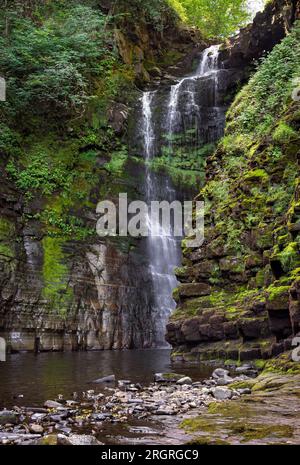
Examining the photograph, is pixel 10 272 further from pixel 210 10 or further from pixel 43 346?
pixel 210 10

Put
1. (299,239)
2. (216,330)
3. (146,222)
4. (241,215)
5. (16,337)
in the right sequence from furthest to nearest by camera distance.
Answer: (146,222)
(16,337)
(241,215)
(216,330)
(299,239)

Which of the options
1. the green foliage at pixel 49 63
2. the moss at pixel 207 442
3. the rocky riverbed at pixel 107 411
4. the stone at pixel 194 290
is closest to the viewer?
the moss at pixel 207 442

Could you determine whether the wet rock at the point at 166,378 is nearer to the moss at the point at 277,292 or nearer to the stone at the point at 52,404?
the moss at the point at 277,292

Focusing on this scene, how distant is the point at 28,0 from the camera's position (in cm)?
3130

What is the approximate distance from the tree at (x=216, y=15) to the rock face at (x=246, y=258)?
3442 cm

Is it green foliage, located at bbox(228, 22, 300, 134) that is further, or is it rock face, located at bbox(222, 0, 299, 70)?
rock face, located at bbox(222, 0, 299, 70)

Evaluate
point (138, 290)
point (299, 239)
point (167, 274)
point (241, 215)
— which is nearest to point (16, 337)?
point (138, 290)

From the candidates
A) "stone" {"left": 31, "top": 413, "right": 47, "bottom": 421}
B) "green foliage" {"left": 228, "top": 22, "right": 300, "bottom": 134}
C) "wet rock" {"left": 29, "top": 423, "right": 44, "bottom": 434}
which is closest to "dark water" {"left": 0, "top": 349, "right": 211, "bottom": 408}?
"stone" {"left": 31, "top": 413, "right": 47, "bottom": 421}

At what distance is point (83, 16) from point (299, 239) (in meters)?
25.0

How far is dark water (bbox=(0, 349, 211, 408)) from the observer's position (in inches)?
361

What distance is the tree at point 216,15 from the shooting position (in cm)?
5066

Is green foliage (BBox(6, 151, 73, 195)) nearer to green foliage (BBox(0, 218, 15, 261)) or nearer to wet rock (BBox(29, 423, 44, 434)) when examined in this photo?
green foliage (BBox(0, 218, 15, 261))

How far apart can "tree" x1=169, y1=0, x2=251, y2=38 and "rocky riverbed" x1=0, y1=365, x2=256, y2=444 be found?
47.0 meters

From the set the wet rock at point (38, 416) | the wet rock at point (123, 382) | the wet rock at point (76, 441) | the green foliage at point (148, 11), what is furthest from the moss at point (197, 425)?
the green foliage at point (148, 11)
